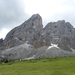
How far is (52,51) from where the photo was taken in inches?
7421

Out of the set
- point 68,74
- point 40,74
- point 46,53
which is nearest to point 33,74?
point 40,74

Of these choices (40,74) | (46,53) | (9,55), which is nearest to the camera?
(40,74)

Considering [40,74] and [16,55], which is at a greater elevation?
[16,55]

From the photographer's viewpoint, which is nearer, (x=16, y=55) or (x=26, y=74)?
(x=26, y=74)

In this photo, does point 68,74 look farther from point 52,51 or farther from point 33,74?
point 52,51

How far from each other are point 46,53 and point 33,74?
140782 millimetres

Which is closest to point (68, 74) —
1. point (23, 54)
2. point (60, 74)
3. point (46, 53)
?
point (60, 74)

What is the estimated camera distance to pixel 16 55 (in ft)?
641

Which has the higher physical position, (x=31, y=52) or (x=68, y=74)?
(x=31, y=52)

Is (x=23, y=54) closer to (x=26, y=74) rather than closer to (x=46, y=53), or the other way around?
(x=46, y=53)

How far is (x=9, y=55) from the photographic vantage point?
195 m

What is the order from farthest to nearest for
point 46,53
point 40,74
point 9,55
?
point 9,55
point 46,53
point 40,74

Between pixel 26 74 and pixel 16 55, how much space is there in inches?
6125

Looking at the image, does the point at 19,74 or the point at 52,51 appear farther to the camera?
the point at 52,51
